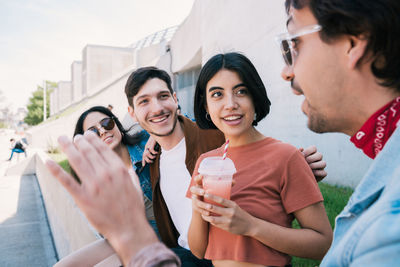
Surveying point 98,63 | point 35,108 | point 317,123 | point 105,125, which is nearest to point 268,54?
point 105,125

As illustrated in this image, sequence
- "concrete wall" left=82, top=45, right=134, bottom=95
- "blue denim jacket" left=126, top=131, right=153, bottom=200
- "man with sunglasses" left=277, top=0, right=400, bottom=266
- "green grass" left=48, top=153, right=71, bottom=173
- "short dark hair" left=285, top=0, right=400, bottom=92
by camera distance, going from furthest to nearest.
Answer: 1. "concrete wall" left=82, top=45, right=134, bottom=95
2. "green grass" left=48, top=153, right=71, bottom=173
3. "blue denim jacket" left=126, top=131, right=153, bottom=200
4. "short dark hair" left=285, top=0, right=400, bottom=92
5. "man with sunglasses" left=277, top=0, right=400, bottom=266

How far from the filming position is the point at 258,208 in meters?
1.62

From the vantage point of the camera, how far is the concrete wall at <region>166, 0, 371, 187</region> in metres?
5.59

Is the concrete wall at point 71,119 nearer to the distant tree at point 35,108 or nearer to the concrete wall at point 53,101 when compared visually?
the distant tree at point 35,108

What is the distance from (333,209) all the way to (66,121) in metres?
21.7

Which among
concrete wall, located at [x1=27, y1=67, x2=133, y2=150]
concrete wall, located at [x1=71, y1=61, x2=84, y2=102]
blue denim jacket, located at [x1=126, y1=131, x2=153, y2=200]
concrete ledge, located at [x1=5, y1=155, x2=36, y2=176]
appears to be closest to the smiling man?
blue denim jacket, located at [x1=126, y1=131, x2=153, y2=200]

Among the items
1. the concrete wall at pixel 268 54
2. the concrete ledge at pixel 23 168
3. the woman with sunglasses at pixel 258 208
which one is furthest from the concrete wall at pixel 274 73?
the concrete ledge at pixel 23 168

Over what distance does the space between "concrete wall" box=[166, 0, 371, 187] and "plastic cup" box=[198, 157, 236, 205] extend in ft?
4.44

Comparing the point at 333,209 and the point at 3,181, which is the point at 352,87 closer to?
the point at 333,209

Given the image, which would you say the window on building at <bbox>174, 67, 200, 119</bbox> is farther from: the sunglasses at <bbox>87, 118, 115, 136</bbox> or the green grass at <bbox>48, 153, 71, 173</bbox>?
the sunglasses at <bbox>87, 118, 115, 136</bbox>

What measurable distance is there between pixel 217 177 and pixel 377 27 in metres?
0.96

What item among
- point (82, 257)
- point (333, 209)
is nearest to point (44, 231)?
point (82, 257)

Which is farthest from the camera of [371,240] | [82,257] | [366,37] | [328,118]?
[82,257]

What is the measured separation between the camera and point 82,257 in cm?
213
